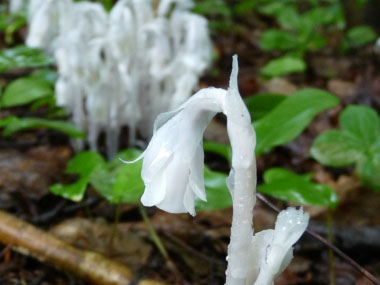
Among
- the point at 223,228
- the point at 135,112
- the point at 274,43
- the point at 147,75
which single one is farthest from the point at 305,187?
the point at 274,43

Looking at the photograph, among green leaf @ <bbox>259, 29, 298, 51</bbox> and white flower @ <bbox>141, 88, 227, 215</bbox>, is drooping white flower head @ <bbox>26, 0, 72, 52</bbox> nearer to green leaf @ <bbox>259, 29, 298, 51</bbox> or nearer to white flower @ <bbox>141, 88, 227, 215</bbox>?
white flower @ <bbox>141, 88, 227, 215</bbox>

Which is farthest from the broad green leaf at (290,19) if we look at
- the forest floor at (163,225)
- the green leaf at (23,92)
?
the green leaf at (23,92)

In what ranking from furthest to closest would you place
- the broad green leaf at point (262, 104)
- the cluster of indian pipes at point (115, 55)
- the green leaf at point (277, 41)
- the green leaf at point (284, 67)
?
the green leaf at point (277, 41), the green leaf at point (284, 67), the broad green leaf at point (262, 104), the cluster of indian pipes at point (115, 55)

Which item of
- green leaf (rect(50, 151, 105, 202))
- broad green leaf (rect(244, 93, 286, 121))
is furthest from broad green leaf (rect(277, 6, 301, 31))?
green leaf (rect(50, 151, 105, 202))

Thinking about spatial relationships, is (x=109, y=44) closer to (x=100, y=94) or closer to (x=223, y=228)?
(x=100, y=94)

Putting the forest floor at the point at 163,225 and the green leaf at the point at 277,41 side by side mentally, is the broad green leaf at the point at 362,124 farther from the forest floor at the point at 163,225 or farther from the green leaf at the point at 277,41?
the green leaf at the point at 277,41

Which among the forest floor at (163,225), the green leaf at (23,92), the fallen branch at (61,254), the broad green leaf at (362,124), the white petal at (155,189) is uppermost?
the white petal at (155,189)

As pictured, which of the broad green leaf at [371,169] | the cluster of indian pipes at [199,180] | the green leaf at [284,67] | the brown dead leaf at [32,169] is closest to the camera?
the cluster of indian pipes at [199,180]
